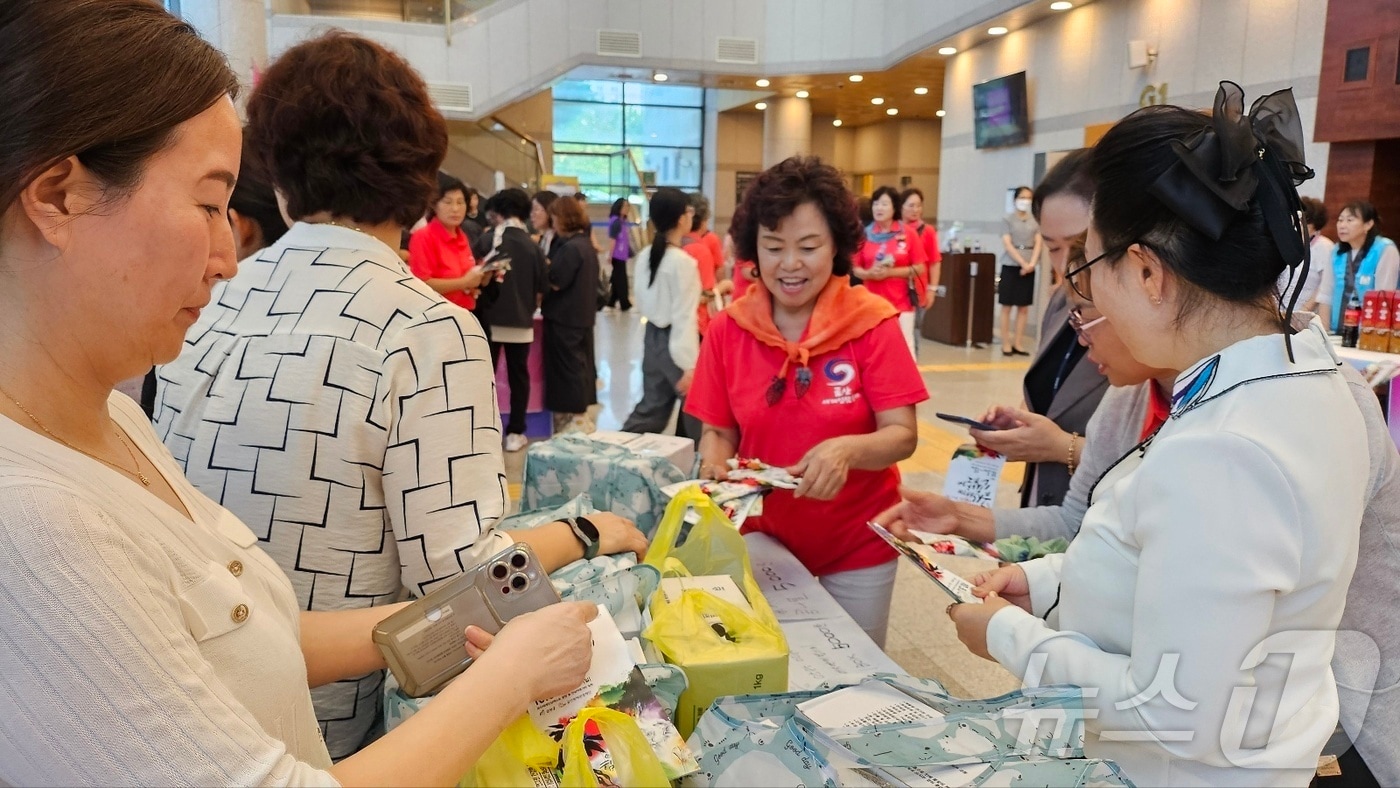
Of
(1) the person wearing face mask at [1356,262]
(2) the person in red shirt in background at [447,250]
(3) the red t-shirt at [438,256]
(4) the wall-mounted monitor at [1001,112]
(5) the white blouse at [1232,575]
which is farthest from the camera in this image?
(4) the wall-mounted monitor at [1001,112]

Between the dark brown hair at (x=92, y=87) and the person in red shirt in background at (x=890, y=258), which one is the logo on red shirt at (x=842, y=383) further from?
the person in red shirt in background at (x=890, y=258)

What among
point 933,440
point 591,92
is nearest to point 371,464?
point 933,440

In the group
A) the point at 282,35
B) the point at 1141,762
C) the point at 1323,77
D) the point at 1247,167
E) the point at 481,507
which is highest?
the point at 282,35

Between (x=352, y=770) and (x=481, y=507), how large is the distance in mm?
543

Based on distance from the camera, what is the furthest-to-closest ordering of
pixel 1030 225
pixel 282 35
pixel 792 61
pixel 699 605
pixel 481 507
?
pixel 792 61
pixel 282 35
pixel 1030 225
pixel 699 605
pixel 481 507

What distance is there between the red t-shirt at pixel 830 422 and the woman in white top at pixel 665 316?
121 inches

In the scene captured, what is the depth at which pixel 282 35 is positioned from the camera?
11430 millimetres

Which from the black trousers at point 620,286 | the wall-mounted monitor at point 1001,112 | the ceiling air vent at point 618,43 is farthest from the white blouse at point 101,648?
the ceiling air vent at point 618,43

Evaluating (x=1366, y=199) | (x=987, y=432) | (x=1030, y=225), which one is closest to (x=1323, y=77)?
(x=1366, y=199)

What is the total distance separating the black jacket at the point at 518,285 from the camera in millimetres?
6039

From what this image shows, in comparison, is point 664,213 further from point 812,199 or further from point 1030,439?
point 1030,439

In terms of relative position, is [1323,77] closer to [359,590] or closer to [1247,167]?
[1247,167]

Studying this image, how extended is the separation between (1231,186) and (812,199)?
133 cm

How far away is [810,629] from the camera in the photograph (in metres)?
1.84
